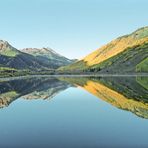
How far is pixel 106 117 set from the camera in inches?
2073

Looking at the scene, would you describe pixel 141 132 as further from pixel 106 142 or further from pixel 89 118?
pixel 89 118

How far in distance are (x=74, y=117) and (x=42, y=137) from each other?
16.3 metres

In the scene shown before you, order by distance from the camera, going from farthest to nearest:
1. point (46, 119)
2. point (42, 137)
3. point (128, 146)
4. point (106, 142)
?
point (46, 119), point (42, 137), point (106, 142), point (128, 146)

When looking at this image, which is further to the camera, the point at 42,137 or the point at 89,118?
the point at 89,118

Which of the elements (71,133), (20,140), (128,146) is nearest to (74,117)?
(71,133)

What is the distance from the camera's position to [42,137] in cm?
3672

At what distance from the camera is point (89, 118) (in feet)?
169

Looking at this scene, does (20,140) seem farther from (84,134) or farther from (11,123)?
(11,123)

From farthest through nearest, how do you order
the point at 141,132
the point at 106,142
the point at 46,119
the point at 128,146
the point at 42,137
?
1. the point at 46,119
2. the point at 141,132
3. the point at 42,137
4. the point at 106,142
5. the point at 128,146

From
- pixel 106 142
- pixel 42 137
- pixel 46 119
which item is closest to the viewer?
pixel 106 142

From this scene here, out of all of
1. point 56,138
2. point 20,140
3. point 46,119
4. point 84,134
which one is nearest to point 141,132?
point 84,134

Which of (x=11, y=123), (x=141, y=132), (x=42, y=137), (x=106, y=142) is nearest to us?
(x=106, y=142)

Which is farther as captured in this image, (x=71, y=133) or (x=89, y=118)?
(x=89, y=118)

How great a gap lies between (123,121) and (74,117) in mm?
8025
